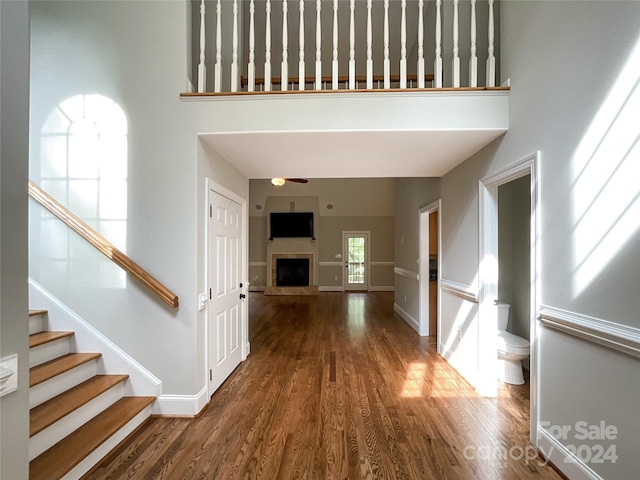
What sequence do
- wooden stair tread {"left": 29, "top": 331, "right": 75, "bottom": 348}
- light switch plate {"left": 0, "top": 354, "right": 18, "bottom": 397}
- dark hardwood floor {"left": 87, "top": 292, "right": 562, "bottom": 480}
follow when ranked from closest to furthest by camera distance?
Answer: 1. light switch plate {"left": 0, "top": 354, "right": 18, "bottom": 397}
2. dark hardwood floor {"left": 87, "top": 292, "right": 562, "bottom": 480}
3. wooden stair tread {"left": 29, "top": 331, "right": 75, "bottom": 348}

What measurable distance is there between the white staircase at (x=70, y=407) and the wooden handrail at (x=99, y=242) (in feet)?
2.36

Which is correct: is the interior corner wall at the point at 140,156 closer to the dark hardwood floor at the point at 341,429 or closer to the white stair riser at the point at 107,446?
the white stair riser at the point at 107,446

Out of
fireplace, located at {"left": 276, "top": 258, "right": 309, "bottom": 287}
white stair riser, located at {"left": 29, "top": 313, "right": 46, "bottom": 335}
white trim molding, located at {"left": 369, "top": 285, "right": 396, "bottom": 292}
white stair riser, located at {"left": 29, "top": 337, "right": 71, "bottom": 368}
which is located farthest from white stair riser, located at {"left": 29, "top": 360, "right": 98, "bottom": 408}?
white trim molding, located at {"left": 369, "top": 285, "right": 396, "bottom": 292}

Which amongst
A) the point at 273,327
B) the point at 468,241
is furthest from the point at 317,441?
the point at 273,327

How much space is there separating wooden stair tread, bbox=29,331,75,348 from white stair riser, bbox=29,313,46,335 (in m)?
0.04

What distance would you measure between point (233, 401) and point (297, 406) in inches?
23.2

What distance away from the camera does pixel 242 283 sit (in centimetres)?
355

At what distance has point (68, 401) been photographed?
1968 millimetres

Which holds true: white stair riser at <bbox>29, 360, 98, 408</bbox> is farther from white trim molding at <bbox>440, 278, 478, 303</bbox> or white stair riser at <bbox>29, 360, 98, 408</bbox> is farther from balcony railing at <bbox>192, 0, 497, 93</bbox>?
white trim molding at <bbox>440, 278, 478, 303</bbox>

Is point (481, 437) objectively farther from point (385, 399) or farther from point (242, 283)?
point (242, 283)

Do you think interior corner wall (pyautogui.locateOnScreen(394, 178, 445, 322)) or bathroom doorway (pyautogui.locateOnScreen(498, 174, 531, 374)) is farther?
interior corner wall (pyautogui.locateOnScreen(394, 178, 445, 322))

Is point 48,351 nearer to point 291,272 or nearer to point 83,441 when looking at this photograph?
point 83,441

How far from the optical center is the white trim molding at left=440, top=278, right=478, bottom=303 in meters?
2.90

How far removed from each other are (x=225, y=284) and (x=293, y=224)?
21.7 feet
